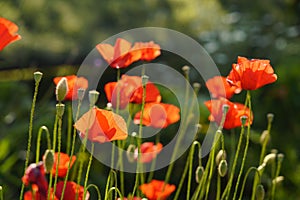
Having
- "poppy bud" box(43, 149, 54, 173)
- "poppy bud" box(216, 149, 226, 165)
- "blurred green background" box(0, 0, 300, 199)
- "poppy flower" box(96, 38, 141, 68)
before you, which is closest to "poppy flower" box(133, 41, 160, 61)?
"poppy flower" box(96, 38, 141, 68)

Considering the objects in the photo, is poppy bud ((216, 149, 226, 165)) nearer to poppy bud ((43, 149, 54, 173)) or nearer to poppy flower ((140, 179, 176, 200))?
poppy flower ((140, 179, 176, 200))

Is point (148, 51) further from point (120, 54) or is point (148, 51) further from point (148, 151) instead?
point (148, 151)

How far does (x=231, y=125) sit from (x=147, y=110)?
0.53ft

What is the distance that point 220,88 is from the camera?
133 centimetres

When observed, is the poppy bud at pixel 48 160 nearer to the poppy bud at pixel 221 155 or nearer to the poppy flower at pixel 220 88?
the poppy bud at pixel 221 155

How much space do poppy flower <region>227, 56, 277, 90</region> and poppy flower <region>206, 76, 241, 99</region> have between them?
156mm


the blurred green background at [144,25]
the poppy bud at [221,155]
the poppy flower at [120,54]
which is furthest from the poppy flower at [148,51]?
the blurred green background at [144,25]

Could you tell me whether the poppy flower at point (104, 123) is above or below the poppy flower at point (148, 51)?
below

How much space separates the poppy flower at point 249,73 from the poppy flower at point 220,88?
0.51ft

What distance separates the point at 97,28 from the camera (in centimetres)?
514

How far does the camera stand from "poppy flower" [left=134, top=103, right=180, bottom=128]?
131cm

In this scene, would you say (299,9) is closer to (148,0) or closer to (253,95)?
(148,0)

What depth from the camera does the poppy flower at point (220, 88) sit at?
4.23 feet

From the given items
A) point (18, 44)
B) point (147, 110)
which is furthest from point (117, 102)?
point (18, 44)
